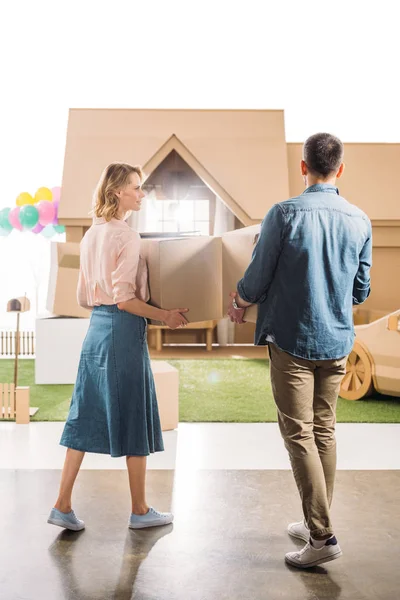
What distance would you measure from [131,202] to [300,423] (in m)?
1.22

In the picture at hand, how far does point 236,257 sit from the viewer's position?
3031 mm

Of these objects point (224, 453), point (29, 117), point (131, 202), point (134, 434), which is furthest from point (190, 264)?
point (29, 117)

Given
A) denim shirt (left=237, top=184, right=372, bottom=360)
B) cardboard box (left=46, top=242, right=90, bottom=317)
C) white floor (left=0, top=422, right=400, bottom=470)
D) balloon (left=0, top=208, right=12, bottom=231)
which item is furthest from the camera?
balloon (left=0, top=208, right=12, bottom=231)

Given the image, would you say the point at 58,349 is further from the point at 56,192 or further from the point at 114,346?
the point at 114,346

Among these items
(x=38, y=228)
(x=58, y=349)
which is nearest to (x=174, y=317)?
(x=58, y=349)

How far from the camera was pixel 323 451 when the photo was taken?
111 inches

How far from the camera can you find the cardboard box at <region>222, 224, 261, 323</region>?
2918 millimetres

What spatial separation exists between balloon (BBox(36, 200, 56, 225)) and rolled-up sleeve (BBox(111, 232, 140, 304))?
7827 mm

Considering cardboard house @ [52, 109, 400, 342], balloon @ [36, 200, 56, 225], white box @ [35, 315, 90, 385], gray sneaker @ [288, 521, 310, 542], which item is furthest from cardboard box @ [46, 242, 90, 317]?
gray sneaker @ [288, 521, 310, 542]

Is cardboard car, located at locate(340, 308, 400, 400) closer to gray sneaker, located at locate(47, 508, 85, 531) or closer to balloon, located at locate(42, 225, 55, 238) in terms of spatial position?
gray sneaker, located at locate(47, 508, 85, 531)

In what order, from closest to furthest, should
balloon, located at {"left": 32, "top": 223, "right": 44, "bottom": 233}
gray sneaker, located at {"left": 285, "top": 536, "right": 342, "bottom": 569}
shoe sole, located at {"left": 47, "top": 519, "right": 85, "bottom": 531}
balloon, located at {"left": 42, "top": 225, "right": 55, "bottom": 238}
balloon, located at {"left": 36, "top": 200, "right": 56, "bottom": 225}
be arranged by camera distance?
1. gray sneaker, located at {"left": 285, "top": 536, "right": 342, "bottom": 569}
2. shoe sole, located at {"left": 47, "top": 519, "right": 85, "bottom": 531}
3. balloon, located at {"left": 36, "top": 200, "right": 56, "bottom": 225}
4. balloon, located at {"left": 32, "top": 223, "right": 44, "bottom": 233}
5. balloon, located at {"left": 42, "top": 225, "right": 55, "bottom": 238}

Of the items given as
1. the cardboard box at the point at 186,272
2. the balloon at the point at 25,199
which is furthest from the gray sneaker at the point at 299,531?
the balloon at the point at 25,199

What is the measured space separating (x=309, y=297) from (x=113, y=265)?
866 mm

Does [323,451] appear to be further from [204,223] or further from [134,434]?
[204,223]
